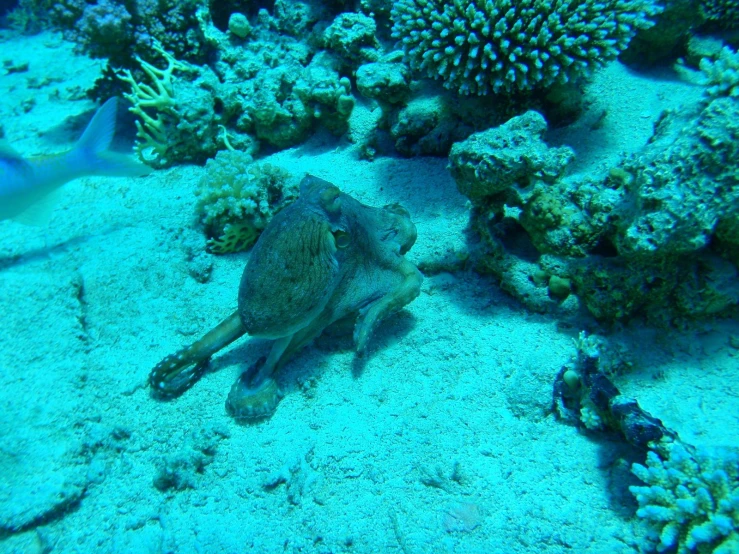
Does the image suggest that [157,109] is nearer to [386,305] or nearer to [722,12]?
[386,305]

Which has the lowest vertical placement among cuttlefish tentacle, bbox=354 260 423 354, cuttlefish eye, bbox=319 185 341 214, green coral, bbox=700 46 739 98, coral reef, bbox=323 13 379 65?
cuttlefish tentacle, bbox=354 260 423 354

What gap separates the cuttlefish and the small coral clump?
1236 millimetres

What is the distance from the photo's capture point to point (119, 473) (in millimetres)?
2869

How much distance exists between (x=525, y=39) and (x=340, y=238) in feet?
8.74

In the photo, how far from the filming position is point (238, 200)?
4090 mm

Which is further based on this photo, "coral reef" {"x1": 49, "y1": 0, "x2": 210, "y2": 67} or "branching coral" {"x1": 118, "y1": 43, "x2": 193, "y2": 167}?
"coral reef" {"x1": 49, "y1": 0, "x2": 210, "y2": 67}

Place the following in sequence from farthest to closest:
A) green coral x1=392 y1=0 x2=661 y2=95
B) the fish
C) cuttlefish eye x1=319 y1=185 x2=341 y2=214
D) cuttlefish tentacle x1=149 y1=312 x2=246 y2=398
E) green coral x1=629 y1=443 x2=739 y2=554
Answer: the fish < green coral x1=392 y1=0 x2=661 y2=95 < cuttlefish tentacle x1=149 y1=312 x2=246 y2=398 < cuttlefish eye x1=319 y1=185 x2=341 y2=214 < green coral x1=629 y1=443 x2=739 y2=554

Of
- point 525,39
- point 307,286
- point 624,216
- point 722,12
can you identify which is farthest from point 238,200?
point 722,12

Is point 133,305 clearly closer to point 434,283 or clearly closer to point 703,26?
point 434,283

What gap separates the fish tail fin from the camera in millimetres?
4340

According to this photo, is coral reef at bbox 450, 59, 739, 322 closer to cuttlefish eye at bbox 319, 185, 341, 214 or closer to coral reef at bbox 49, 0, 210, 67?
cuttlefish eye at bbox 319, 185, 341, 214

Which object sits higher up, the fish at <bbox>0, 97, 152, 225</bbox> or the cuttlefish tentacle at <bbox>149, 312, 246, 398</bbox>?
the fish at <bbox>0, 97, 152, 225</bbox>

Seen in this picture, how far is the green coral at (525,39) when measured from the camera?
142 inches

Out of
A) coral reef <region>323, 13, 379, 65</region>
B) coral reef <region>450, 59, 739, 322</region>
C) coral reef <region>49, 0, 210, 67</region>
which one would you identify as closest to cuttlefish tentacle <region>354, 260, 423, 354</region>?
coral reef <region>450, 59, 739, 322</region>
